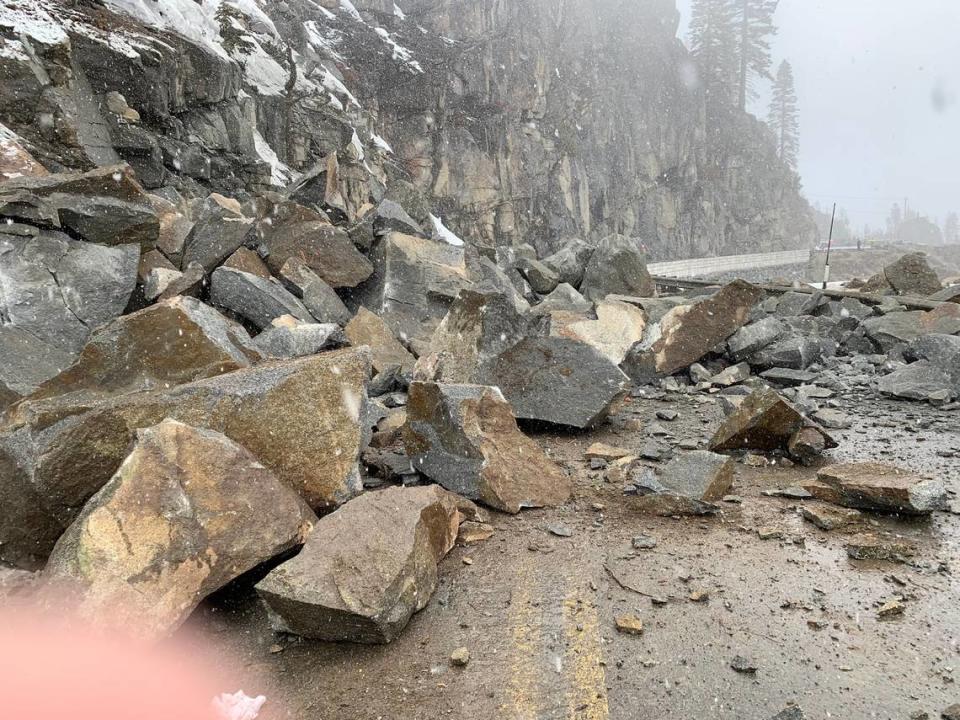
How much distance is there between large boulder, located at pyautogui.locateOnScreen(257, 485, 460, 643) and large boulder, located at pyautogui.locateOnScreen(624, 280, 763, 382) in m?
5.27

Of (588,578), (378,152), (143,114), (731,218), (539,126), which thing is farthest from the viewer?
(731,218)

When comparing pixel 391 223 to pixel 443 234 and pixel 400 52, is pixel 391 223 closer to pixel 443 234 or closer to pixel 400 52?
pixel 443 234

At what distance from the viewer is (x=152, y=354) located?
145 inches

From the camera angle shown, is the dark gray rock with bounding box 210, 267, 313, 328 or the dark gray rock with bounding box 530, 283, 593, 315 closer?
the dark gray rock with bounding box 210, 267, 313, 328

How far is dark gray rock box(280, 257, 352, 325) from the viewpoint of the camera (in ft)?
22.4

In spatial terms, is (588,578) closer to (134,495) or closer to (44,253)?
(134,495)

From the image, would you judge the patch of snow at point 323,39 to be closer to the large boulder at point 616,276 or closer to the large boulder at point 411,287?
the large boulder at point 616,276

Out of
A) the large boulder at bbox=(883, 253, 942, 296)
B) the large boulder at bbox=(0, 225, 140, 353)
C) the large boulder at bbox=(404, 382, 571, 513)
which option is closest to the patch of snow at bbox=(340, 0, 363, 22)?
the large boulder at bbox=(883, 253, 942, 296)

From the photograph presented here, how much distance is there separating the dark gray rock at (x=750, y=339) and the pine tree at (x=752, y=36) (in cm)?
5412

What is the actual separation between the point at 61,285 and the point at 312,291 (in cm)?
260

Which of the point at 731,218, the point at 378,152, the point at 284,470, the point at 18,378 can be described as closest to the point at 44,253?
the point at 18,378

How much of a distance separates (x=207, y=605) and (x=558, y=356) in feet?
11.9

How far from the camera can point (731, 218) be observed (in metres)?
48.5

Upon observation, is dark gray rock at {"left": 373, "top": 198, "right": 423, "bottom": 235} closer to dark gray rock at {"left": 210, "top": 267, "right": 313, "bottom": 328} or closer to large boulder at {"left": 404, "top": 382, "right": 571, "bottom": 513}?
dark gray rock at {"left": 210, "top": 267, "right": 313, "bottom": 328}
